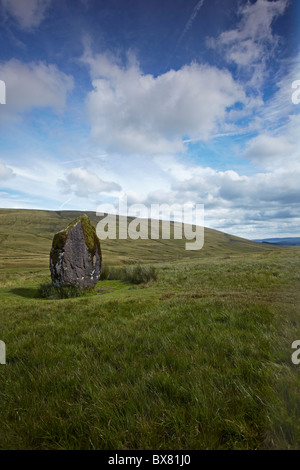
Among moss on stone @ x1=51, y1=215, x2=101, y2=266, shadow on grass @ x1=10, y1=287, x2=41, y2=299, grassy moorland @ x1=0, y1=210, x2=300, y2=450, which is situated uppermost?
moss on stone @ x1=51, y1=215, x2=101, y2=266

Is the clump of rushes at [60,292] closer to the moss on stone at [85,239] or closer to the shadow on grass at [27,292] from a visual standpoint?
the shadow on grass at [27,292]

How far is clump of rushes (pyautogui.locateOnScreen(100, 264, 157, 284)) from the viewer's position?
1647 cm

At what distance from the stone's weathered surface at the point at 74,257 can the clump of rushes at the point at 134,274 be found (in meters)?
3.43

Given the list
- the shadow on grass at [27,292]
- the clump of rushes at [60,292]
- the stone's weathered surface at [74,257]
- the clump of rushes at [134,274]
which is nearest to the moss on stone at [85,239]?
the stone's weathered surface at [74,257]

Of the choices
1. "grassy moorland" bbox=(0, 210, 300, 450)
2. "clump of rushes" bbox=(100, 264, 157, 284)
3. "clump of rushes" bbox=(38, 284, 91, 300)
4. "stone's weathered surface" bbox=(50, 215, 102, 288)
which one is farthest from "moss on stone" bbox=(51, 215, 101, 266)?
"grassy moorland" bbox=(0, 210, 300, 450)

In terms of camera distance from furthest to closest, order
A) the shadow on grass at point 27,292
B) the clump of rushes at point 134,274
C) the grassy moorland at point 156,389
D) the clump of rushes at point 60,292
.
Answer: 1. the clump of rushes at point 134,274
2. the shadow on grass at point 27,292
3. the clump of rushes at point 60,292
4. the grassy moorland at point 156,389

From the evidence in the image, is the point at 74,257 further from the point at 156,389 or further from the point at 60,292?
the point at 156,389

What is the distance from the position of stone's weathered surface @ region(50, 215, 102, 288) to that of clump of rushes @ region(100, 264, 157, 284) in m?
3.43

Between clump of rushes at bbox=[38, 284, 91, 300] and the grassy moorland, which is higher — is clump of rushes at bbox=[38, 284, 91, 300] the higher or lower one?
the lower one

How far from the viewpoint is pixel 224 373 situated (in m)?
2.83

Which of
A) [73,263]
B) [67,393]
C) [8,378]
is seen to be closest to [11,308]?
[73,263]

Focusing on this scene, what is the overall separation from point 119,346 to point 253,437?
2.64m

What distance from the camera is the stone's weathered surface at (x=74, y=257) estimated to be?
13203 millimetres

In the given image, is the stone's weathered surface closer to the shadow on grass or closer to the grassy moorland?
the shadow on grass
